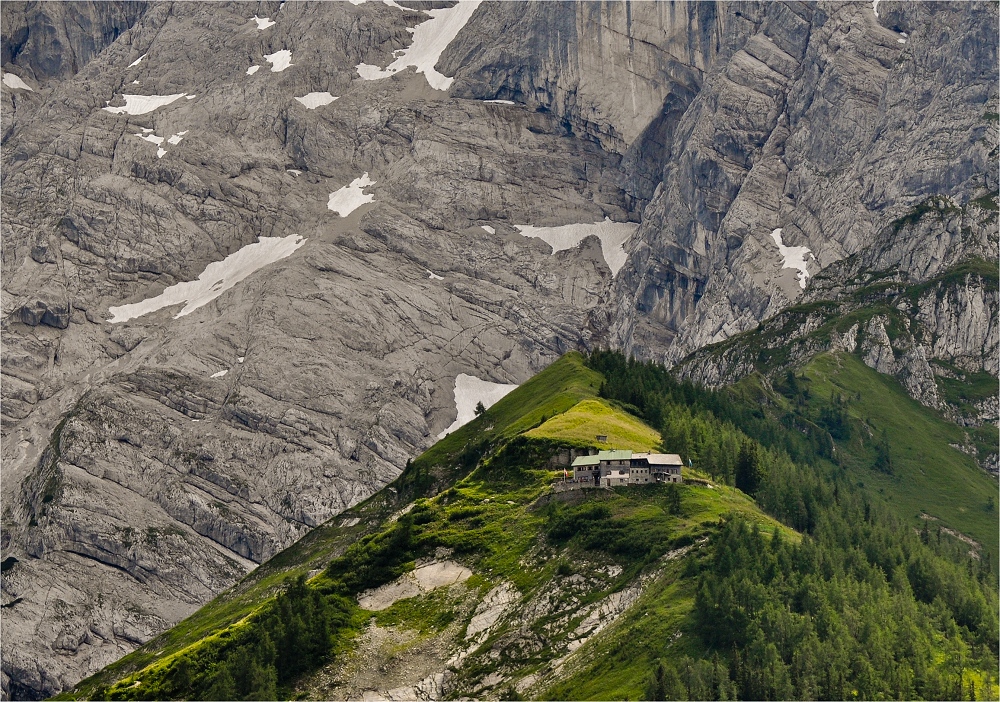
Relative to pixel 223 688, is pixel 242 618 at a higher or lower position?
lower

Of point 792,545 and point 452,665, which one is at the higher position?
point 792,545

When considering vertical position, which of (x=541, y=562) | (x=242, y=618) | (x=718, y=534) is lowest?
(x=242, y=618)

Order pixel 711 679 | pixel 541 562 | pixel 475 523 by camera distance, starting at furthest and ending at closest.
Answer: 1. pixel 475 523
2. pixel 541 562
3. pixel 711 679

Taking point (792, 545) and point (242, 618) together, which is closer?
point (792, 545)

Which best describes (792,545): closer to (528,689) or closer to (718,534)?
(718,534)

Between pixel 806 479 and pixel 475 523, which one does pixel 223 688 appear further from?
pixel 806 479

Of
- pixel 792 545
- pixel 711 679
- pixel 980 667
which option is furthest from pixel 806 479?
pixel 711 679

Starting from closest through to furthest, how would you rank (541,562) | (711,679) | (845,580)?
(711,679), (845,580), (541,562)

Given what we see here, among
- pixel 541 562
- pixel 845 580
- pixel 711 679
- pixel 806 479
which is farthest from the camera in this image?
pixel 806 479

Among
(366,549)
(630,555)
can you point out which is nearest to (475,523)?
(366,549)
